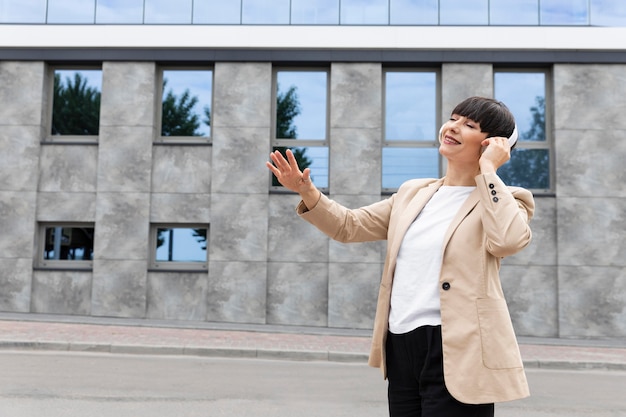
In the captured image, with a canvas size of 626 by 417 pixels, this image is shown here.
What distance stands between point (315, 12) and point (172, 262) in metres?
6.54

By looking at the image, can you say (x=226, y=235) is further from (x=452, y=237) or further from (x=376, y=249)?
(x=452, y=237)

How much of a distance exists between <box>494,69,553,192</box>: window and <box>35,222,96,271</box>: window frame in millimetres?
9600

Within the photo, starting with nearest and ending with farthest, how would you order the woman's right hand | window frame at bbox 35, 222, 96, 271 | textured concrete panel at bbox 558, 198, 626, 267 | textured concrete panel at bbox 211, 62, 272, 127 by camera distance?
1. the woman's right hand
2. textured concrete panel at bbox 558, 198, 626, 267
3. textured concrete panel at bbox 211, 62, 272, 127
4. window frame at bbox 35, 222, 96, 271

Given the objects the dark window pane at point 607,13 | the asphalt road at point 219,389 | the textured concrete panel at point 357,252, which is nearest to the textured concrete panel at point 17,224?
the asphalt road at point 219,389

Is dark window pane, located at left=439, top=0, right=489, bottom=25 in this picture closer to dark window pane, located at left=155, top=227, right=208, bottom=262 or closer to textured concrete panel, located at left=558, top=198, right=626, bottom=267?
textured concrete panel, located at left=558, top=198, right=626, bottom=267

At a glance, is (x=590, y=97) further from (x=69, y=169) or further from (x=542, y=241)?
(x=69, y=169)

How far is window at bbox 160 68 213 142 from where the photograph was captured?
15.4 meters

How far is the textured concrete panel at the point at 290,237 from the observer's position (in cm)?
1455

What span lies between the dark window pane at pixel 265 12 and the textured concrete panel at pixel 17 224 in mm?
6367

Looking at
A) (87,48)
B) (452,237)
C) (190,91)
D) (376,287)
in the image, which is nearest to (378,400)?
(452,237)

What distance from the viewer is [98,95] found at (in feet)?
51.1

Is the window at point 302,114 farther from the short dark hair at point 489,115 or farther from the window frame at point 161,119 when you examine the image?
the short dark hair at point 489,115

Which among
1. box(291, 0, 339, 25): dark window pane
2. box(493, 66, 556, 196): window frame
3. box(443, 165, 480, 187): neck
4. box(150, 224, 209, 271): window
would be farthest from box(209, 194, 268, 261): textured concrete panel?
box(443, 165, 480, 187): neck

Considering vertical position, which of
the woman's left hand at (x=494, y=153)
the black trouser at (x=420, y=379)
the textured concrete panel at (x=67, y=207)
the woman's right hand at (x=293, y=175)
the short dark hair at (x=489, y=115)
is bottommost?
the black trouser at (x=420, y=379)
